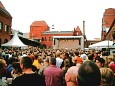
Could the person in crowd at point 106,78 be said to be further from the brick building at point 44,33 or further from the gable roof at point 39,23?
the gable roof at point 39,23

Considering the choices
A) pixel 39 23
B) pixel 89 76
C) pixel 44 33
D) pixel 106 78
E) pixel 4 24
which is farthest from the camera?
pixel 39 23

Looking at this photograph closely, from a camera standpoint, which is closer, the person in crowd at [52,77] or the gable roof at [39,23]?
the person in crowd at [52,77]

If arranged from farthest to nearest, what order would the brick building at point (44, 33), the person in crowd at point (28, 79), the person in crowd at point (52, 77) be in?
the brick building at point (44, 33) → the person in crowd at point (52, 77) → the person in crowd at point (28, 79)

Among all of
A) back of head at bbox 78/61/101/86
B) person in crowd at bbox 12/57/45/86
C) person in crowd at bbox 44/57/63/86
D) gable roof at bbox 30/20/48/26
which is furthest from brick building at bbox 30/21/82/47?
back of head at bbox 78/61/101/86

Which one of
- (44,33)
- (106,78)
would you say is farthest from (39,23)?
(106,78)

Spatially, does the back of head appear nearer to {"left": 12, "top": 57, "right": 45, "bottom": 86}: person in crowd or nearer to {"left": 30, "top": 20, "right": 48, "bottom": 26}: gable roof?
{"left": 12, "top": 57, "right": 45, "bottom": 86}: person in crowd

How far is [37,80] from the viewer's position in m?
4.77

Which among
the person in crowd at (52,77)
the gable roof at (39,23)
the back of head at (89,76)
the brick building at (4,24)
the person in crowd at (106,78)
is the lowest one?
the person in crowd at (52,77)

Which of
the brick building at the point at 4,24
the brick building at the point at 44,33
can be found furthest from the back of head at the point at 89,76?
the brick building at the point at 44,33

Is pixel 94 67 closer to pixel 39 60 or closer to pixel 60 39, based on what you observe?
pixel 39 60

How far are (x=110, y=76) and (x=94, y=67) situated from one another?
1.97 m

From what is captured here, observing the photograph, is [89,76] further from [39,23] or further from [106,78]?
[39,23]

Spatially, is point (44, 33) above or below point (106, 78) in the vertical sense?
above

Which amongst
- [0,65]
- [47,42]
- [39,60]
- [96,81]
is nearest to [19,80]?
[96,81]
